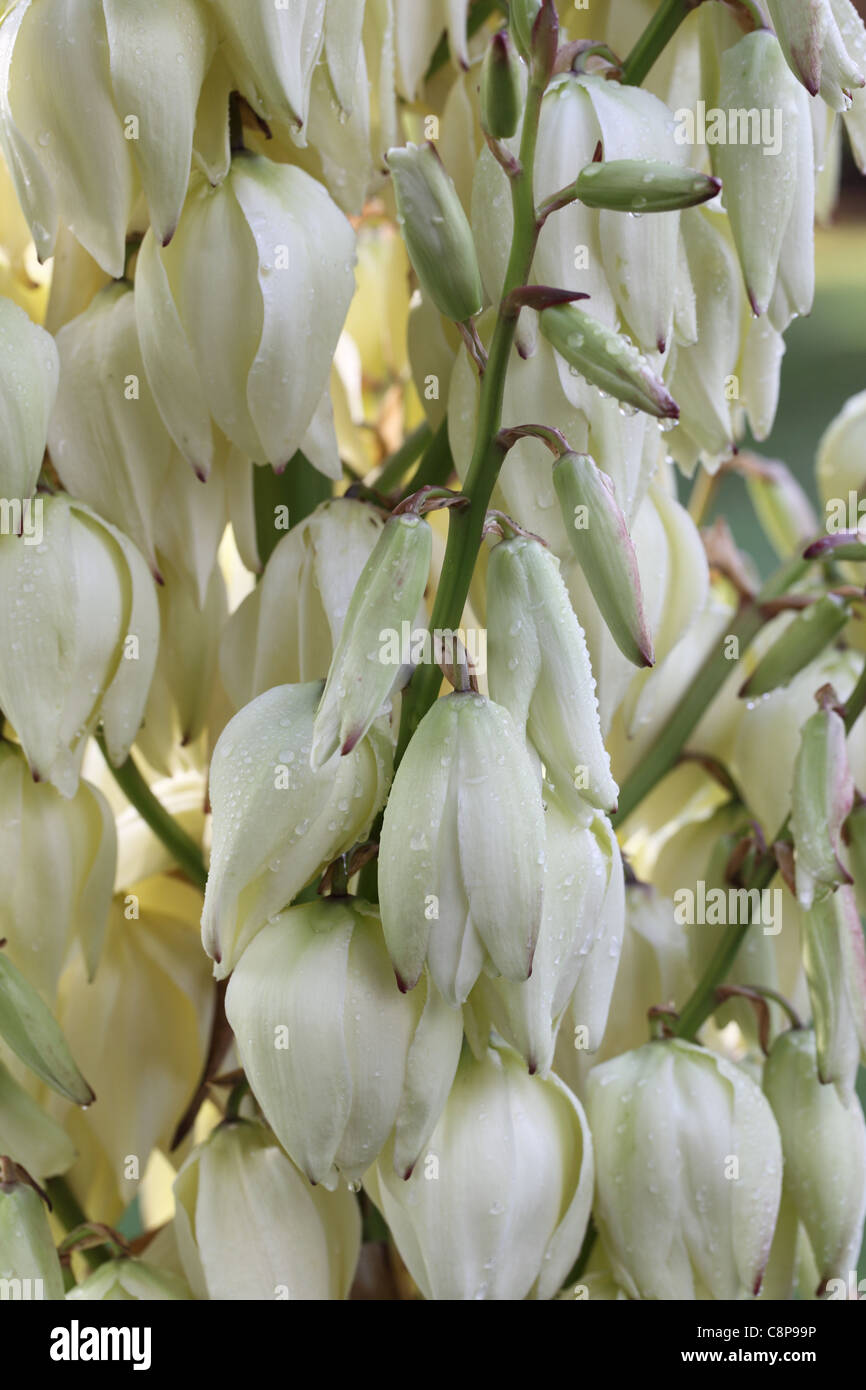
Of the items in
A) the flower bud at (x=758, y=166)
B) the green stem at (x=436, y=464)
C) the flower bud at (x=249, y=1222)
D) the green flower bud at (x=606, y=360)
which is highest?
the flower bud at (x=758, y=166)

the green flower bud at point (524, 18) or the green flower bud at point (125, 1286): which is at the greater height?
the green flower bud at point (524, 18)

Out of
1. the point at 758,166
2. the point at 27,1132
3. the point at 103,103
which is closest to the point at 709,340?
the point at 758,166

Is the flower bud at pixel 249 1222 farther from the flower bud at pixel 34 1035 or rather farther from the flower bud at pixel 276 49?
the flower bud at pixel 276 49

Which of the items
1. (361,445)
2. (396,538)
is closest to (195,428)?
(396,538)

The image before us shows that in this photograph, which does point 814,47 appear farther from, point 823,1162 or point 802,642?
point 823,1162

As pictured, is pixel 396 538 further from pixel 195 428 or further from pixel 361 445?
pixel 361 445

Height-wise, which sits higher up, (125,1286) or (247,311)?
(247,311)

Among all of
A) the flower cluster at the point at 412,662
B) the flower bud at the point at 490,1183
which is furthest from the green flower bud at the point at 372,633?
the flower bud at the point at 490,1183

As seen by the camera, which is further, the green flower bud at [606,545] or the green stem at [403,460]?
the green stem at [403,460]
